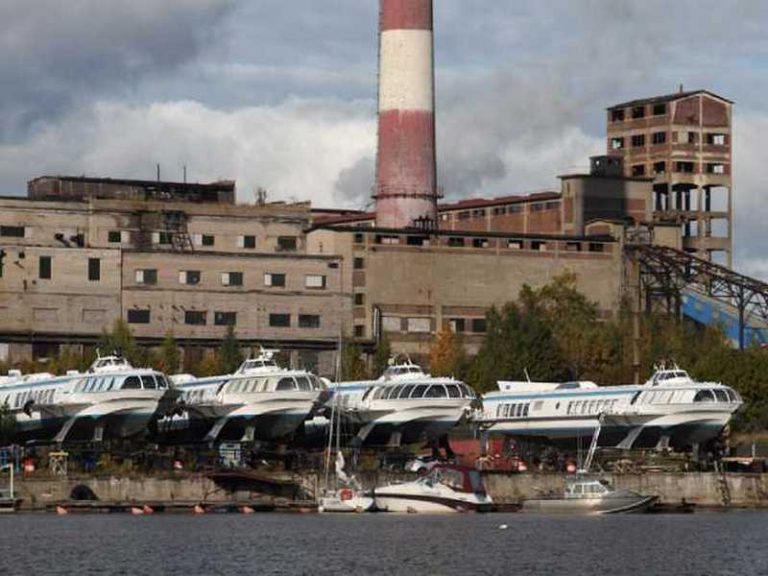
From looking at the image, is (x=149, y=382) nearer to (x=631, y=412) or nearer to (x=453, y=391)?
(x=453, y=391)

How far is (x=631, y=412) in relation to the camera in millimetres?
148125

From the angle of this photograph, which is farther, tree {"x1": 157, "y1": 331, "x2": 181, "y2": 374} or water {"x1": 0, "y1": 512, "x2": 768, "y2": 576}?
tree {"x1": 157, "y1": 331, "x2": 181, "y2": 374}

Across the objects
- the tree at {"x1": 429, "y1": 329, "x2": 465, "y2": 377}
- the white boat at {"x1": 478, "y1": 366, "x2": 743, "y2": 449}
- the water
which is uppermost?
the tree at {"x1": 429, "y1": 329, "x2": 465, "y2": 377}

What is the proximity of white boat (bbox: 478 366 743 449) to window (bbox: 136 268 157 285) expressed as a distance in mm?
46658

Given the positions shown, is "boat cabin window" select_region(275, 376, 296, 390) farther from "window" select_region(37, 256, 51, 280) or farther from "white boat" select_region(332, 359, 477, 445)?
"window" select_region(37, 256, 51, 280)

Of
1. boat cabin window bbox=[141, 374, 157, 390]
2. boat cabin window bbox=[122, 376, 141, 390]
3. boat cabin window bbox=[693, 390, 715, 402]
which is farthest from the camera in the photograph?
boat cabin window bbox=[693, 390, 715, 402]

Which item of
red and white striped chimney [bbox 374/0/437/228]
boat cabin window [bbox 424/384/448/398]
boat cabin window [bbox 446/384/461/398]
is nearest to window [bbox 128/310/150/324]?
red and white striped chimney [bbox 374/0/437/228]

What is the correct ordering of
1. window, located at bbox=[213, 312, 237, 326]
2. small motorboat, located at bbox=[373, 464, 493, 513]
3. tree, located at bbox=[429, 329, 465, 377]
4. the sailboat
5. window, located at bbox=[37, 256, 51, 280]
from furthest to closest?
window, located at bbox=[213, 312, 237, 326]
window, located at bbox=[37, 256, 51, 280]
tree, located at bbox=[429, 329, 465, 377]
the sailboat
small motorboat, located at bbox=[373, 464, 493, 513]

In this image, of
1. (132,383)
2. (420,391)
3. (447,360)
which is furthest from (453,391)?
(447,360)

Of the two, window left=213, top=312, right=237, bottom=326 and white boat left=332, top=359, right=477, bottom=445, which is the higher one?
window left=213, top=312, right=237, bottom=326

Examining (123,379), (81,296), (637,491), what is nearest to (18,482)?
(123,379)

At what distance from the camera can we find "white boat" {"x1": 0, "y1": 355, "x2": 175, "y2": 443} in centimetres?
14538

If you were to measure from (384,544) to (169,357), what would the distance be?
76.5m

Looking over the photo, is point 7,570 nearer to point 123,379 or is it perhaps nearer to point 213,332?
point 123,379
